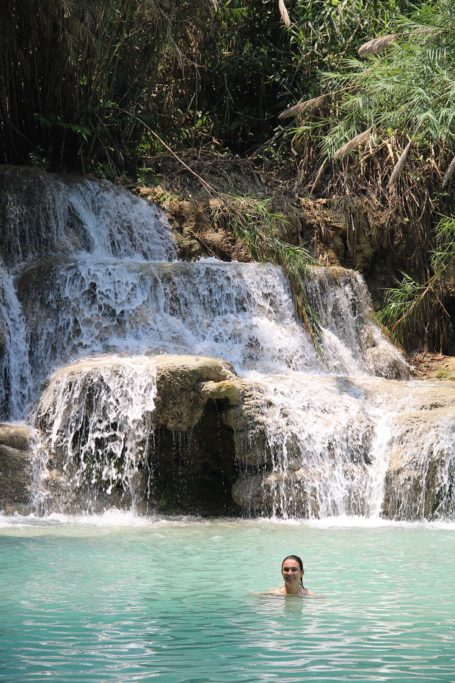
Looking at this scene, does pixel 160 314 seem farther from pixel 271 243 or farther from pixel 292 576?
pixel 292 576

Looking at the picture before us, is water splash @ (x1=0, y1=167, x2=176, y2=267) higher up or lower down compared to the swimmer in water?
higher up

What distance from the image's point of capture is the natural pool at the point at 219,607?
15.0 feet

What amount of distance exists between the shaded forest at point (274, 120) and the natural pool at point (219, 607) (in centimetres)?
580

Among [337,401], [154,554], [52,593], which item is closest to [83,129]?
[337,401]

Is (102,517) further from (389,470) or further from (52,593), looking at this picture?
(52,593)

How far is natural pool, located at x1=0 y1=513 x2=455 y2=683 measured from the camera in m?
4.58

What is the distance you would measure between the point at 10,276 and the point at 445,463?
18.9ft

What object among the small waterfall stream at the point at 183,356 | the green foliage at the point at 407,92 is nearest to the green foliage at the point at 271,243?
the small waterfall stream at the point at 183,356

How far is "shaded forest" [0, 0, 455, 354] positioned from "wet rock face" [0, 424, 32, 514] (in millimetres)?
4729

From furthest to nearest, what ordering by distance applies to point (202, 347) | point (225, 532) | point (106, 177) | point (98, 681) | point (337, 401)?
point (106, 177) < point (202, 347) < point (337, 401) < point (225, 532) < point (98, 681)

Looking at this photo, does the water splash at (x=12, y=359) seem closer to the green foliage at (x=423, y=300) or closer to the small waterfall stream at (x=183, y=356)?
the small waterfall stream at (x=183, y=356)

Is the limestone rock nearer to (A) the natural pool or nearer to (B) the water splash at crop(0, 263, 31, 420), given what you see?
(A) the natural pool

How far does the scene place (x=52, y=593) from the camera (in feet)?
20.3

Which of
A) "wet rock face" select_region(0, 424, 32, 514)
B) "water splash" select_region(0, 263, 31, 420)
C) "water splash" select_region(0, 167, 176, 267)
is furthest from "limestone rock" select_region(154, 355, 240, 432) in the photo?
"water splash" select_region(0, 167, 176, 267)
